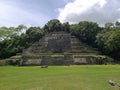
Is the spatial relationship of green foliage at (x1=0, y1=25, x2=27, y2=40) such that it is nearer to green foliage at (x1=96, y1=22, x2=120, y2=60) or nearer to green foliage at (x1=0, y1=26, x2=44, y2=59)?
green foliage at (x1=0, y1=26, x2=44, y2=59)

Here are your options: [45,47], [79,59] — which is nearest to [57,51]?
[45,47]

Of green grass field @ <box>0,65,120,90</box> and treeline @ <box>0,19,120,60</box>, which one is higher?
treeline @ <box>0,19,120,60</box>

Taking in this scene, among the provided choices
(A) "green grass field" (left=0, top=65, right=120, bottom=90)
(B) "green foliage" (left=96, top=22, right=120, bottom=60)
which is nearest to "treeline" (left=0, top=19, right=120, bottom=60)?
(B) "green foliage" (left=96, top=22, right=120, bottom=60)

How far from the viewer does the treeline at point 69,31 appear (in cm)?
6538

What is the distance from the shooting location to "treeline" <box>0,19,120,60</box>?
214ft

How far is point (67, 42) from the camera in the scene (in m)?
68.5

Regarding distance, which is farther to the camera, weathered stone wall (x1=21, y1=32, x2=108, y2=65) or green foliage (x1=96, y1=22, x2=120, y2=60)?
green foliage (x1=96, y1=22, x2=120, y2=60)

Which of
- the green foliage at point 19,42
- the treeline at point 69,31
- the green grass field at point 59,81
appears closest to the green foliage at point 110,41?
the treeline at point 69,31

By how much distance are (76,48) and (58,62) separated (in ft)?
37.1

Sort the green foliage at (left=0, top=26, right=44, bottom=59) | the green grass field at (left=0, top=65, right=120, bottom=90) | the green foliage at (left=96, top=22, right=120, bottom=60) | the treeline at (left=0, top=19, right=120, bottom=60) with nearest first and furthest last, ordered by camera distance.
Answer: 1. the green grass field at (left=0, top=65, right=120, bottom=90)
2. the green foliage at (left=96, top=22, right=120, bottom=60)
3. the treeline at (left=0, top=19, right=120, bottom=60)
4. the green foliage at (left=0, top=26, right=44, bottom=59)

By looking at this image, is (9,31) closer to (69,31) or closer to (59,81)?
(69,31)

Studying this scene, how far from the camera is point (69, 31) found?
77.4 m

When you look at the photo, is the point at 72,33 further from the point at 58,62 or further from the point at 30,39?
the point at 58,62

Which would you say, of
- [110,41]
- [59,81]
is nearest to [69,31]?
[110,41]
